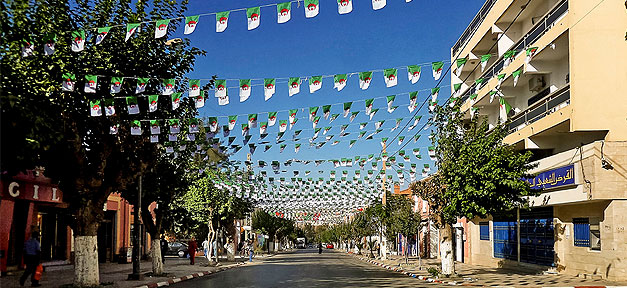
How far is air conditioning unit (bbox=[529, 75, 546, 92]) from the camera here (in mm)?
29359

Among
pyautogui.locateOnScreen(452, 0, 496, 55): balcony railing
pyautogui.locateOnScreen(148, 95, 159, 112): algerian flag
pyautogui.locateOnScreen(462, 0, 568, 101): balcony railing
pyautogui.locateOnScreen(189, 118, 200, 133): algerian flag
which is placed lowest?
pyautogui.locateOnScreen(189, 118, 200, 133): algerian flag

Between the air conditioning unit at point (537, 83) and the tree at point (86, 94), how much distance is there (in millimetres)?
16177

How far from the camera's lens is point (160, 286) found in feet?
75.9

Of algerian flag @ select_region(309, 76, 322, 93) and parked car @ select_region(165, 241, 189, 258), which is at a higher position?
algerian flag @ select_region(309, 76, 322, 93)

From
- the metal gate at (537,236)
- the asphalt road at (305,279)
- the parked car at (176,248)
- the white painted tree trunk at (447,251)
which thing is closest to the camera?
the asphalt road at (305,279)

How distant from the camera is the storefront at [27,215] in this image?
1011 inches

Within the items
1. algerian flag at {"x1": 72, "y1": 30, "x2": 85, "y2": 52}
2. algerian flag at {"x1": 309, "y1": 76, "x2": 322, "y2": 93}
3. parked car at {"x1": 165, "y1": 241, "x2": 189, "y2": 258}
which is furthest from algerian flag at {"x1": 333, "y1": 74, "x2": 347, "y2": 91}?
parked car at {"x1": 165, "y1": 241, "x2": 189, "y2": 258}

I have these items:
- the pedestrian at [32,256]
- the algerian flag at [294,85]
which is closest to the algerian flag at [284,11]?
the algerian flag at [294,85]

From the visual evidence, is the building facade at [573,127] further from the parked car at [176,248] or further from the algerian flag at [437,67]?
the parked car at [176,248]

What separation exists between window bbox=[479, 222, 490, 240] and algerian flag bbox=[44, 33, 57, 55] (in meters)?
28.9

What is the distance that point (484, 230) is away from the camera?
1556 inches

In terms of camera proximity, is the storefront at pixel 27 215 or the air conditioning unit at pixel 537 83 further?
the air conditioning unit at pixel 537 83

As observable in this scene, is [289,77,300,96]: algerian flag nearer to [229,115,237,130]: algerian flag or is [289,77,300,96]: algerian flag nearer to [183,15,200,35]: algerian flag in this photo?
[229,115,237,130]: algerian flag

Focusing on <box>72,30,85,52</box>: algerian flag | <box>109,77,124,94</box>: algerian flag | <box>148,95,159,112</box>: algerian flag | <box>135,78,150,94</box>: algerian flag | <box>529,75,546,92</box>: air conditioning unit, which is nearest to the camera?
<box>72,30,85,52</box>: algerian flag
